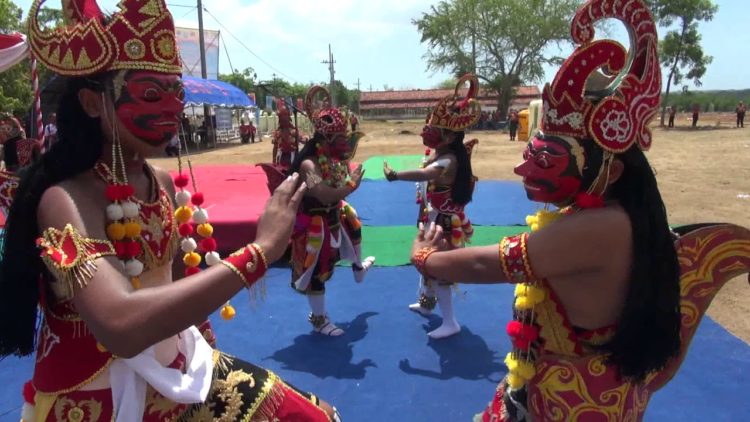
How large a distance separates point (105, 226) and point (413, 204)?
8545 mm

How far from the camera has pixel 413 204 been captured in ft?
32.8

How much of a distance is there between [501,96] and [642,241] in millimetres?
41247

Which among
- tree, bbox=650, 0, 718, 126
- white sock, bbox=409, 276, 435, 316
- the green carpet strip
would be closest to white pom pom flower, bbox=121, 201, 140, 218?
white sock, bbox=409, 276, 435, 316

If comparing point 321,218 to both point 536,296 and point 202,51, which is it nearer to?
point 536,296

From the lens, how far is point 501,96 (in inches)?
1617

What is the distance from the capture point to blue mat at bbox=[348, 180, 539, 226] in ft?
28.2

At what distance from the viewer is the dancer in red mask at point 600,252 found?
1.73 meters

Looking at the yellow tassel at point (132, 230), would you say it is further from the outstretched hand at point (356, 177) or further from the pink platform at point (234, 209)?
the outstretched hand at point (356, 177)

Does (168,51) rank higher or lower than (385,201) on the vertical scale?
higher

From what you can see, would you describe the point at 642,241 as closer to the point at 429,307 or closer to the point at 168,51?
the point at 168,51

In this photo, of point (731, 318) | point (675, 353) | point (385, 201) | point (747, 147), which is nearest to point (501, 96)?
point (747, 147)

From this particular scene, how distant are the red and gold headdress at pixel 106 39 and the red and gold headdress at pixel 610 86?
4.17 ft

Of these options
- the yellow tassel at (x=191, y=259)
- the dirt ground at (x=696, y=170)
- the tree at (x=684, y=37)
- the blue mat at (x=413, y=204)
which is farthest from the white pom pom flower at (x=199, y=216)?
the tree at (x=684, y=37)

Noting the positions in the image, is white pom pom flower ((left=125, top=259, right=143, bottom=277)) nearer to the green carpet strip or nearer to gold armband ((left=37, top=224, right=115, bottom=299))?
gold armband ((left=37, top=224, right=115, bottom=299))
